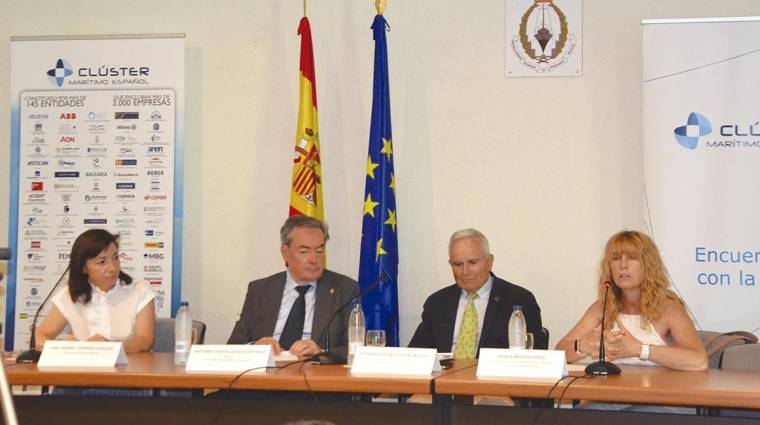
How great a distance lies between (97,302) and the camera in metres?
4.58

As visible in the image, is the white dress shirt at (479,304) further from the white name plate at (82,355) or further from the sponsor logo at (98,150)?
the sponsor logo at (98,150)

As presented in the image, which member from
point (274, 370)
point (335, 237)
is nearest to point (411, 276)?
point (335, 237)

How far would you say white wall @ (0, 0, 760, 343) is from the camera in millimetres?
5715

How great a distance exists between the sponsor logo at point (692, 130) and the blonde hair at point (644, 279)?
1.16 metres

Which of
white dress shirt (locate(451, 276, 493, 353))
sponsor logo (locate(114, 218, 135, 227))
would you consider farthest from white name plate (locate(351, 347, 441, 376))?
sponsor logo (locate(114, 218, 135, 227))

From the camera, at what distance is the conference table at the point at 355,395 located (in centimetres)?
316

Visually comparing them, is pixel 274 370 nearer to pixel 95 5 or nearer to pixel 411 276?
pixel 411 276

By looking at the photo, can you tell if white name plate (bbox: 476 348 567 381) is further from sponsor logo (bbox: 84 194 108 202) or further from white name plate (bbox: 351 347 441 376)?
sponsor logo (bbox: 84 194 108 202)

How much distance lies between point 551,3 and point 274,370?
3.16 meters

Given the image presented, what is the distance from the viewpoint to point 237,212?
607 centimetres

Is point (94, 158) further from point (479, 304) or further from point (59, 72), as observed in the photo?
point (479, 304)

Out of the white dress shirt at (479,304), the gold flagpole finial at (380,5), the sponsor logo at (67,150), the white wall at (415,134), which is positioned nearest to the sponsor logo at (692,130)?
the white wall at (415,134)

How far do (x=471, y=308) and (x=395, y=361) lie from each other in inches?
56.6

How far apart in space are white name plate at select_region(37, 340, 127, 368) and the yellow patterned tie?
5.62ft
